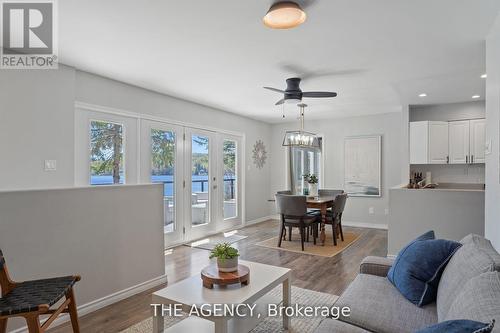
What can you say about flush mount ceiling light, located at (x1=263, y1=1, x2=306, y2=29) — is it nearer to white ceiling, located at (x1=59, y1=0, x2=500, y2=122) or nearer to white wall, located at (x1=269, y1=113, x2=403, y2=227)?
white ceiling, located at (x1=59, y1=0, x2=500, y2=122)

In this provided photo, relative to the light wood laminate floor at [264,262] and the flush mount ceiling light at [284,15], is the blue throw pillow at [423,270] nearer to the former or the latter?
the light wood laminate floor at [264,262]

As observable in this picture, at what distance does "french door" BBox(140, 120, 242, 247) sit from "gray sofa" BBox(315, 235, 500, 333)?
10.8 ft

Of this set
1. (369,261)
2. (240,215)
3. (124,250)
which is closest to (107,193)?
(124,250)

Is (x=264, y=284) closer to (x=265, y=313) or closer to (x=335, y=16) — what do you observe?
(x=265, y=313)

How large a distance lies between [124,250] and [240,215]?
13.1ft

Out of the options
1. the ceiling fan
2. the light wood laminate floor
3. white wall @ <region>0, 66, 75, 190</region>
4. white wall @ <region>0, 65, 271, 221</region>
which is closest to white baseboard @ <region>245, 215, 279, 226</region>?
the light wood laminate floor

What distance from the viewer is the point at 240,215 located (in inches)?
269

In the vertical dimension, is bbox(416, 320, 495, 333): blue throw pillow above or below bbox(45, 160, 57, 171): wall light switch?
below

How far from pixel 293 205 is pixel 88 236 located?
9.64 feet

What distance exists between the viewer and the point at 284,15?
2291mm

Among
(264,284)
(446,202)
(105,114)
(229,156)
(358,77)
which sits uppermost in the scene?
(358,77)

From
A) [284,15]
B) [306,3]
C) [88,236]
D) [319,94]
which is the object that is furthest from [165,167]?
[306,3]

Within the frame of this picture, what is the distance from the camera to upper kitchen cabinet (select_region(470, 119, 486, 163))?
17.0 ft

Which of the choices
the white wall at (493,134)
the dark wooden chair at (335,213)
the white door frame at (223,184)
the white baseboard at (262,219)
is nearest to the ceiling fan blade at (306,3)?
the white wall at (493,134)
